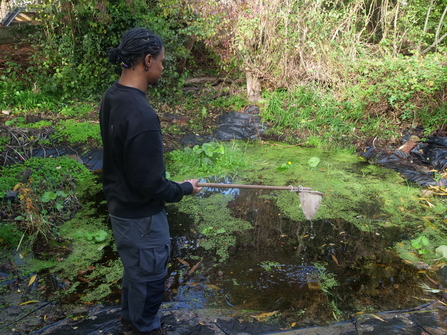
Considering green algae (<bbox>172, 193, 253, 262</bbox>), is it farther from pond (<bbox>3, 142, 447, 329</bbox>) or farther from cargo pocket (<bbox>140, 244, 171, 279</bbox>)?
cargo pocket (<bbox>140, 244, 171, 279</bbox>)

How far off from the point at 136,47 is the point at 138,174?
0.57 meters

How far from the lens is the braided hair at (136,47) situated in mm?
1714

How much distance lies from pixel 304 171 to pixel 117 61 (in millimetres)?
3962

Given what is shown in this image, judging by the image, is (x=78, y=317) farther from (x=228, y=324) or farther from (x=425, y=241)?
(x=425, y=241)

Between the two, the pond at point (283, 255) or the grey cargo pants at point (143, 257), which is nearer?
the grey cargo pants at point (143, 257)

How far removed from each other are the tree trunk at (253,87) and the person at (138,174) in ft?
20.1

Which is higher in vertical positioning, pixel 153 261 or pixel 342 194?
pixel 153 261

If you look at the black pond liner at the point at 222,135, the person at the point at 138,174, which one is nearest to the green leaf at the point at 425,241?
the person at the point at 138,174

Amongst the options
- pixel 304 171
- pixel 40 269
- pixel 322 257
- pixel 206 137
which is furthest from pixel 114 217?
pixel 206 137

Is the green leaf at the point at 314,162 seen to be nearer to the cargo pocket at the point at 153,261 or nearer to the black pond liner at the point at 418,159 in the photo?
the black pond liner at the point at 418,159

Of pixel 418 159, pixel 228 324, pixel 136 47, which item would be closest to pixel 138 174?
pixel 136 47

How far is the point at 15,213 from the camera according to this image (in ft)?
12.2

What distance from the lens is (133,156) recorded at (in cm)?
168

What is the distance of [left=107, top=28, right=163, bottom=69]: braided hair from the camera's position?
5.62ft
